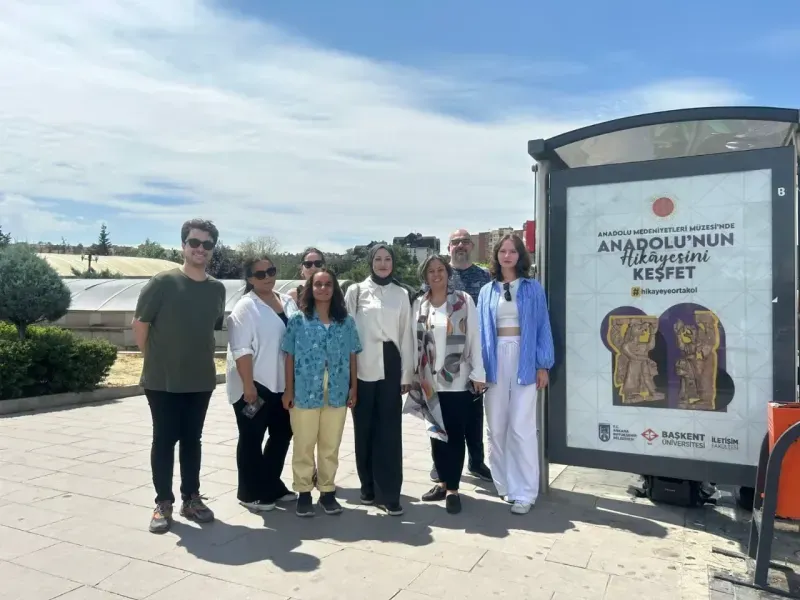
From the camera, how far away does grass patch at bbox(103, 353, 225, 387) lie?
1095cm

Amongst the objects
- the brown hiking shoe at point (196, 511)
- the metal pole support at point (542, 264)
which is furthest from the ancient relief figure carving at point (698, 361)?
the brown hiking shoe at point (196, 511)

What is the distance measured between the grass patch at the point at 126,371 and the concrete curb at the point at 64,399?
43 centimetres

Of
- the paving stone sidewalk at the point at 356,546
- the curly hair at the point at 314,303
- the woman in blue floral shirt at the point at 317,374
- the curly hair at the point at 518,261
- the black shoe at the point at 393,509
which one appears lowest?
the paving stone sidewalk at the point at 356,546

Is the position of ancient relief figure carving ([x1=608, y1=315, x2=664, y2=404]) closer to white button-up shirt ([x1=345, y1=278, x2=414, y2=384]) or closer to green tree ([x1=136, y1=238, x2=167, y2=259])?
white button-up shirt ([x1=345, y1=278, x2=414, y2=384])

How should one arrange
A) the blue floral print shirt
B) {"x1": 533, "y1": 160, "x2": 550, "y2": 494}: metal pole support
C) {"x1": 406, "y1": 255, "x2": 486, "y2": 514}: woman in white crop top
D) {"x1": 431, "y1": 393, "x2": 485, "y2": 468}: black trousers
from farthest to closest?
{"x1": 431, "y1": 393, "x2": 485, "y2": 468}: black trousers
{"x1": 533, "y1": 160, "x2": 550, "y2": 494}: metal pole support
{"x1": 406, "y1": 255, "x2": 486, "y2": 514}: woman in white crop top
the blue floral print shirt

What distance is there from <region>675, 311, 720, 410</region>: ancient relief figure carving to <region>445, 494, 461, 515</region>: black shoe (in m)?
1.70

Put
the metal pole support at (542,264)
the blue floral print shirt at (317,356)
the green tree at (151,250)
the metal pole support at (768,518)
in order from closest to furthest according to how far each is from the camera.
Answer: the metal pole support at (768,518)
the blue floral print shirt at (317,356)
the metal pole support at (542,264)
the green tree at (151,250)

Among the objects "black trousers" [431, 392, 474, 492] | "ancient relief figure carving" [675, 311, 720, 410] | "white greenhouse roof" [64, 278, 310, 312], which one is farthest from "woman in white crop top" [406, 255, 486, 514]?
"white greenhouse roof" [64, 278, 310, 312]

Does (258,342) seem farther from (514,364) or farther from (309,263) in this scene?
(514,364)

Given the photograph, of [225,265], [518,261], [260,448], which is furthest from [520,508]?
[225,265]

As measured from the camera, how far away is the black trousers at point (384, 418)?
14.6ft

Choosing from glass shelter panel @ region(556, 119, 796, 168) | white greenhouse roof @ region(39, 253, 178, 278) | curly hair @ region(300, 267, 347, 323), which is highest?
white greenhouse roof @ region(39, 253, 178, 278)

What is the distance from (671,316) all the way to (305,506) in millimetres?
2881

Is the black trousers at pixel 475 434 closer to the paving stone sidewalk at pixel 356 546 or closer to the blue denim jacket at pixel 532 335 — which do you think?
the paving stone sidewalk at pixel 356 546
